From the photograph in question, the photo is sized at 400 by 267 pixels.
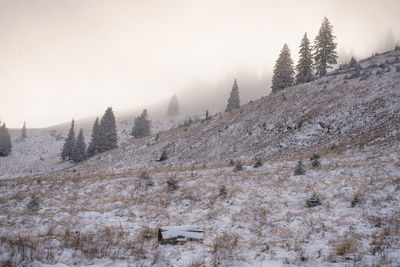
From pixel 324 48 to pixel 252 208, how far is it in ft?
154

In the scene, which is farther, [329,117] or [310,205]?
[329,117]

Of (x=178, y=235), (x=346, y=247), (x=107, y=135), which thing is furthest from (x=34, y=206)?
(x=107, y=135)

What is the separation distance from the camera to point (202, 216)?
814 cm

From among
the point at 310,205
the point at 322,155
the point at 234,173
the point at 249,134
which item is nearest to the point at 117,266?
the point at 310,205

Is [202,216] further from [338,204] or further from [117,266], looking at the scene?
[338,204]

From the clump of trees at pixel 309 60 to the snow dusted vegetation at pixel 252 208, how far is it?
24207 millimetres

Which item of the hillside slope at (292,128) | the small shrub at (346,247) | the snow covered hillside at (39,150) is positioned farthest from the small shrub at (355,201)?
the snow covered hillside at (39,150)

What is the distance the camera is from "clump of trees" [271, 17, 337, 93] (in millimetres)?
44031

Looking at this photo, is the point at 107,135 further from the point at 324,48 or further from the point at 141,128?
the point at 324,48

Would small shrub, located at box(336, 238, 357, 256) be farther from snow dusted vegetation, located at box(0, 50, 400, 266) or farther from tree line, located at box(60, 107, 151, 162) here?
tree line, located at box(60, 107, 151, 162)

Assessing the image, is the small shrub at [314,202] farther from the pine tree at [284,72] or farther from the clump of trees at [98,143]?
the clump of trees at [98,143]

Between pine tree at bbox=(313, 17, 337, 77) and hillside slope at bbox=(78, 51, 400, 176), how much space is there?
13.7 meters

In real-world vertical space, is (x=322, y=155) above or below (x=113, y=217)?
above

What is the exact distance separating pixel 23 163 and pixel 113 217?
62.2m
